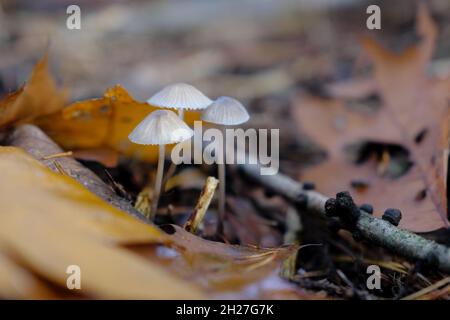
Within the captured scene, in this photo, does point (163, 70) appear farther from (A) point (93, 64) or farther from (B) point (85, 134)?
(B) point (85, 134)

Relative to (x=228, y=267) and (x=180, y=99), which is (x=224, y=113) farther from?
(x=228, y=267)

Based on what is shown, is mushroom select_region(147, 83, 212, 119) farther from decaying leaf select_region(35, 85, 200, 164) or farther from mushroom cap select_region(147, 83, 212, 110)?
decaying leaf select_region(35, 85, 200, 164)

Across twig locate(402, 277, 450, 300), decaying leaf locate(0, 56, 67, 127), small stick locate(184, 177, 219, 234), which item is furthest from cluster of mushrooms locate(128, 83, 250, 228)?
twig locate(402, 277, 450, 300)

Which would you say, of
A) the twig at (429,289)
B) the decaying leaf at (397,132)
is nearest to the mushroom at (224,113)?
the decaying leaf at (397,132)

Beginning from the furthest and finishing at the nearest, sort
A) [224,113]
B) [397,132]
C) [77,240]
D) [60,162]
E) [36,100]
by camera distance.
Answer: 1. [397,132]
2. [36,100]
3. [224,113]
4. [60,162]
5. [77,240]

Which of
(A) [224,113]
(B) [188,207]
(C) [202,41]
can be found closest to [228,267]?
(A) [224,113]

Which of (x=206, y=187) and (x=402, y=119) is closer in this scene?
(x=206, y=187)
